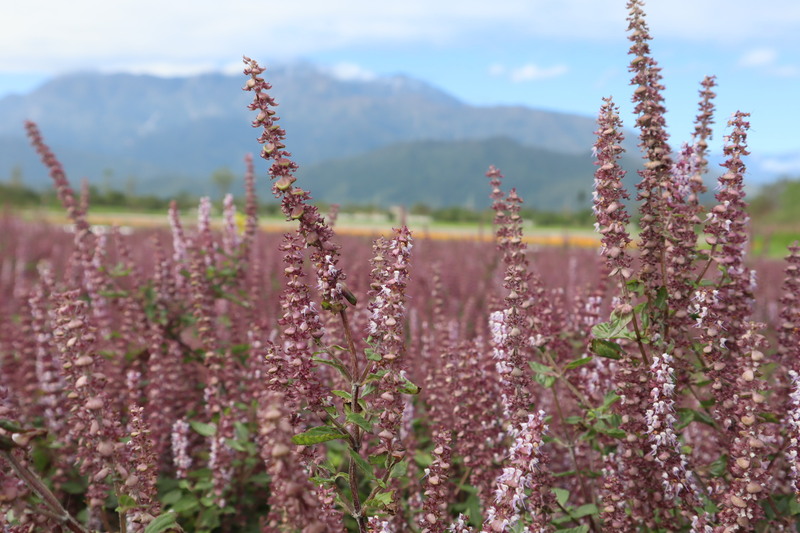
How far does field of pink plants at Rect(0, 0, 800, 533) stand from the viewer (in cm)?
236

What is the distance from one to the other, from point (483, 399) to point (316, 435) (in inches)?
57.8

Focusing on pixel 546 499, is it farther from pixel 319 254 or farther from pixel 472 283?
pixel 472 283

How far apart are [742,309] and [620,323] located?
3.10 feet

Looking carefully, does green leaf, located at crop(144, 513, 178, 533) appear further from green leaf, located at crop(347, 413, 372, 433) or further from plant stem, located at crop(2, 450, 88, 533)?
green leaf, located at crop(347, 413, 372, 433)

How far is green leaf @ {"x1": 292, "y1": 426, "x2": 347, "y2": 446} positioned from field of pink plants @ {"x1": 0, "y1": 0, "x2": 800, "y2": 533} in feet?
0.06

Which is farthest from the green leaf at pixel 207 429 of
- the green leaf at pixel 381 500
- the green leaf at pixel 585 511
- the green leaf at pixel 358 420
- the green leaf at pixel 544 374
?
the green leaf at pixel 585 511

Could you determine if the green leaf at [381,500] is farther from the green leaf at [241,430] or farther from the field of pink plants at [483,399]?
the green leaf at [241,430]

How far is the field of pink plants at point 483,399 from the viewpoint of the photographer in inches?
92.8

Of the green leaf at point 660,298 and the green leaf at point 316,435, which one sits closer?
the green leaf at point 316,435

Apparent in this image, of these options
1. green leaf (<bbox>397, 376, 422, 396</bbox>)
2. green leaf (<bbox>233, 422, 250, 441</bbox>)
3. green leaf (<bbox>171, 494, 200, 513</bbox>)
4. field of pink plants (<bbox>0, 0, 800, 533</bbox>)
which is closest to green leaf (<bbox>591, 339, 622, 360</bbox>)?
field of pink plants (<bbox>0, 0, 800, 533</bbox>)

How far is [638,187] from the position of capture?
3004 mm

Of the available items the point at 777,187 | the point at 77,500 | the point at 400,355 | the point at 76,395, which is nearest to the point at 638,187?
the point at 400,355

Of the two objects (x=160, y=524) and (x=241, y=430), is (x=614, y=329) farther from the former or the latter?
(x=241, y=430)

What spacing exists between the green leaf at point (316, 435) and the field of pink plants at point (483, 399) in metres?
0.02
